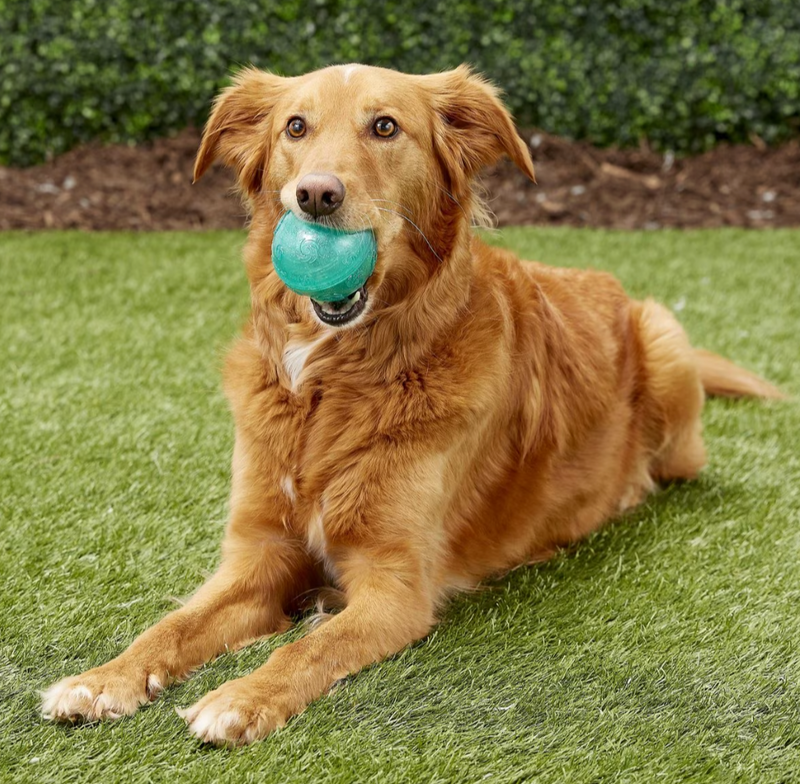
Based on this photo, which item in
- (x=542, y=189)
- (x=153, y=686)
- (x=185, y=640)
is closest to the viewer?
(x=153, y=686)

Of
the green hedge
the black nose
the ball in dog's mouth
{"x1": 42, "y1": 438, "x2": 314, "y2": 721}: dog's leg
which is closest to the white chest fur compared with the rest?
the ball in dog's mouth

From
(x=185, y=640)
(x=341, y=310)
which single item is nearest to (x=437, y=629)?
(x=185, y=640)

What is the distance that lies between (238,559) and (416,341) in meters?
0.80

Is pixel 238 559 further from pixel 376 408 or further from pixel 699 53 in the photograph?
pixel 699 53

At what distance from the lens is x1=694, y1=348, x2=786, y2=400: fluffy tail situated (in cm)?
470

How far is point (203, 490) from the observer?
12.2 ft

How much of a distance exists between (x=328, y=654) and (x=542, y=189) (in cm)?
597

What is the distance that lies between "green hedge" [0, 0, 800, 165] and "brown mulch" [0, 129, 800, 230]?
213 mm

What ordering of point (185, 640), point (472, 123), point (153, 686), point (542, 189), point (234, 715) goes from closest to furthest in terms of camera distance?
point (234, 715), point (153, 686), point (185, 640), point (472, 123), point (542, 189)

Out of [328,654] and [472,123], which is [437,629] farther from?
[472,123]

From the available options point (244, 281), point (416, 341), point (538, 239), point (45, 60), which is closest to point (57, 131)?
point (45, 60)

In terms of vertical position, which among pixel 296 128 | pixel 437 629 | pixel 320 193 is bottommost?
pixel 437 629

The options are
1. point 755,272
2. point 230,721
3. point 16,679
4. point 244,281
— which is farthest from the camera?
point 755,272

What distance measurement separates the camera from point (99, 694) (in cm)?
241
